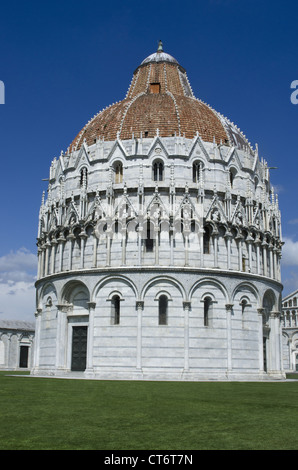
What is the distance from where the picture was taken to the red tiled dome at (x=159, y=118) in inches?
1829

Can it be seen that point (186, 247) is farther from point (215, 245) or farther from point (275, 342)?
point (275, 342)

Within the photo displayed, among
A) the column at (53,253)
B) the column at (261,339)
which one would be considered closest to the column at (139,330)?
the column at (53,253)

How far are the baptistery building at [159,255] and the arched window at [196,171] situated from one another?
0.10m

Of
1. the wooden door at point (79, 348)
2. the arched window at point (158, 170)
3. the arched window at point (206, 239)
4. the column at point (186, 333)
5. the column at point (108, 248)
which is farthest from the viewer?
the arched window at point (158, 170)

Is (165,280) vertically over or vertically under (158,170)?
under

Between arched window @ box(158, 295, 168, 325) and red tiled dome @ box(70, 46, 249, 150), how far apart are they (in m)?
14.8

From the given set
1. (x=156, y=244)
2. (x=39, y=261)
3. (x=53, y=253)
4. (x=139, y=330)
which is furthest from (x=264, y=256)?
(x=39, y=261)

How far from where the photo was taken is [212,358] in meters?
40.1

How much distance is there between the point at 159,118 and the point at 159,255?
44.5 feet

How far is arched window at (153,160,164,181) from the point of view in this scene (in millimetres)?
44125

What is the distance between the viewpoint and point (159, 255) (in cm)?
4112

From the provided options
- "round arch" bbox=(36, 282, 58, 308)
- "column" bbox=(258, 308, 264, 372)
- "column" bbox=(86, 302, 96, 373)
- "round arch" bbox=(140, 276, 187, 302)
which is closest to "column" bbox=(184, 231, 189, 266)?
"round arch" bbox=(140, 276, 187, 302)

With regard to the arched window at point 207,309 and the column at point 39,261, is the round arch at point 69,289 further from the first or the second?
the arched window at point 207,309

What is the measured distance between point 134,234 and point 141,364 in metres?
10.3
